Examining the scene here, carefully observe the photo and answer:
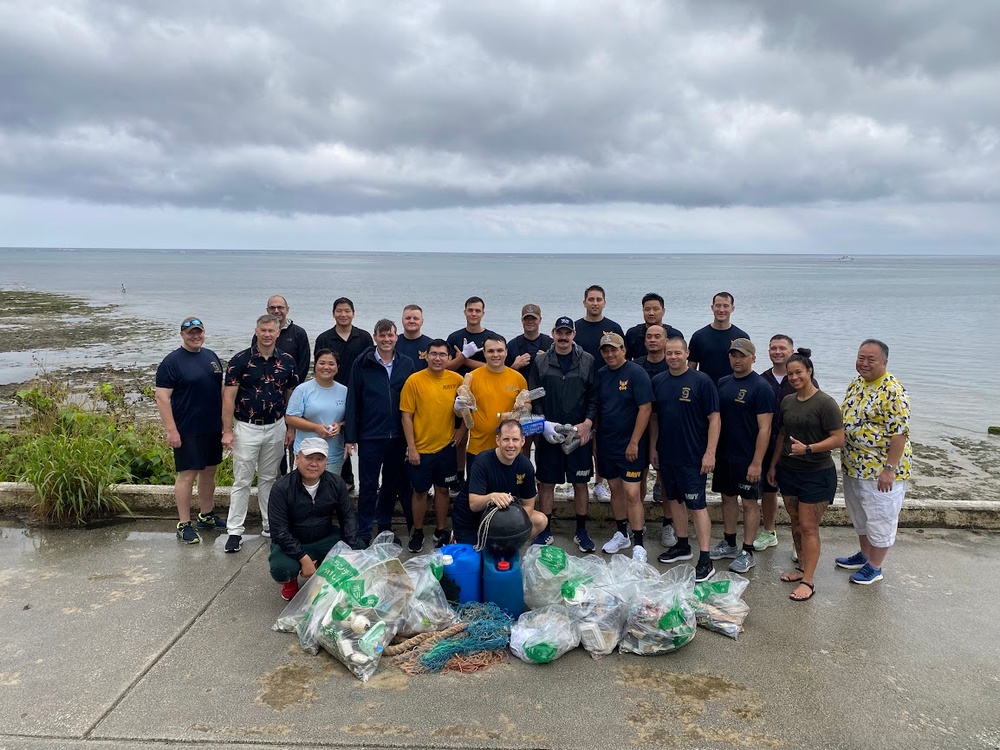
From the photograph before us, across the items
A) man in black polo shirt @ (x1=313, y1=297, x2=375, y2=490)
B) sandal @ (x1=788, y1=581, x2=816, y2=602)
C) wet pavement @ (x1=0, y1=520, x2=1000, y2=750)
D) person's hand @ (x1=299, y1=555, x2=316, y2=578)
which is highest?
man in black polo shirt @ (x1=313, y1=297, x2=375, y2=490)

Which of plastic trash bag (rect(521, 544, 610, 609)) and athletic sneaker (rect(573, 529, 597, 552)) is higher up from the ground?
plastic trash bag (rect(521, 544, 610, 609))

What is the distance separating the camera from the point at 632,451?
572 centimetres

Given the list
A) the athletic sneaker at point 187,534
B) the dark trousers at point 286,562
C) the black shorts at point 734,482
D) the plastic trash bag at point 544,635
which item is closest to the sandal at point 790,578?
the black shorts at point 734,482

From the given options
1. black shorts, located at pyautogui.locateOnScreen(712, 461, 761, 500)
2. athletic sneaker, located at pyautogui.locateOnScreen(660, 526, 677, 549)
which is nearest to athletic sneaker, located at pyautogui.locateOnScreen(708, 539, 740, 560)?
athletic sneaker, located at pyautogui.locateOnScreen(660, 526, 677, 549)

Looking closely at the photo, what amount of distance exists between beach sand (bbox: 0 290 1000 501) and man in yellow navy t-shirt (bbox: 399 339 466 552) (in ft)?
20.2

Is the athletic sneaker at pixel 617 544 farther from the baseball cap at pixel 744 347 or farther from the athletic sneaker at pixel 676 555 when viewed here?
the baseball cap at pixel 744 347

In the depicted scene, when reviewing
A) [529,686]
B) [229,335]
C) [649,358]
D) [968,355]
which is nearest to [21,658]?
[529,686]

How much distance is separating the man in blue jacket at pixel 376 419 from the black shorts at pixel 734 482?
107 inches

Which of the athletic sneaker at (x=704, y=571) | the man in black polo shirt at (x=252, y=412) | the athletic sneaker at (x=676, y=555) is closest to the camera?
the athletic sneaker at (x=704, y=571)

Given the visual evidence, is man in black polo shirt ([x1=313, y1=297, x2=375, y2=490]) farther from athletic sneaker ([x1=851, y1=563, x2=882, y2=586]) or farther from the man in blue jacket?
athletic sneaker ([x1=851, y1=563, x2=882, y2=586])

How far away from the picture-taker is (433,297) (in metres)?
55.9

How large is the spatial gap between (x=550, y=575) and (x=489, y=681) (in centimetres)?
93

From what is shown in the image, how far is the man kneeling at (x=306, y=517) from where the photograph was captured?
15.8 ft

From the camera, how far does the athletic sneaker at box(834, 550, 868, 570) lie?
216 inches
